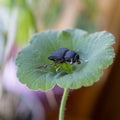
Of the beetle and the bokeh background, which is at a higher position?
the bokeh background

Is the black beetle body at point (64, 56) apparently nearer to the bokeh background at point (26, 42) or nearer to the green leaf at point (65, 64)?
the green leaf at point (65, 64)

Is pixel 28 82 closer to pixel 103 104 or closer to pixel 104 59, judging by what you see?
pixel 104 59

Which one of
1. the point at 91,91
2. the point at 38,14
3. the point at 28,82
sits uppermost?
the point at 38,14

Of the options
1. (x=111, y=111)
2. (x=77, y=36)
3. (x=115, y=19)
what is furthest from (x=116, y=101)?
(x=77, y=36)

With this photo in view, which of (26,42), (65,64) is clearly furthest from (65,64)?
(26,42)

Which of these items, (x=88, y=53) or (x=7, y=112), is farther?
(x=7, y=112)

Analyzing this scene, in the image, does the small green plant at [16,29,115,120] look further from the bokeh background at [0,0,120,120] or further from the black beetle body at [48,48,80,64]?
the bokeh background at [0,0,120,120]

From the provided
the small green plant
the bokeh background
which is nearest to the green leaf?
the small green plant
